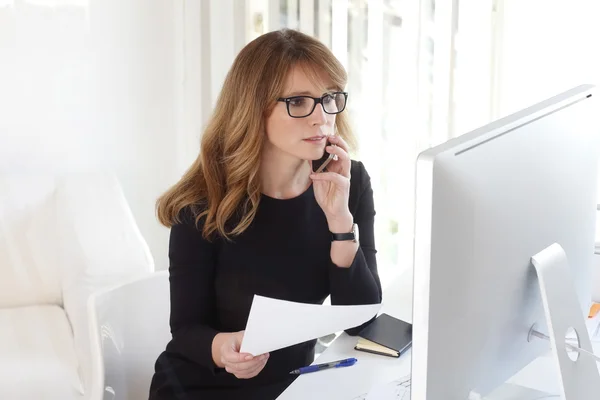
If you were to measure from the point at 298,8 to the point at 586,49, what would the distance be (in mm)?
974

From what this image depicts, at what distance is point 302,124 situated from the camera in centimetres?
139

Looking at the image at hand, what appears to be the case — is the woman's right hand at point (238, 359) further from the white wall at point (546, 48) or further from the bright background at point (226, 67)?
the white wall at point (546, 48)

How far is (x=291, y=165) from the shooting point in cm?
148

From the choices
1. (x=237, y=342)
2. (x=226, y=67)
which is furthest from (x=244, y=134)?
(x=226, y=67)

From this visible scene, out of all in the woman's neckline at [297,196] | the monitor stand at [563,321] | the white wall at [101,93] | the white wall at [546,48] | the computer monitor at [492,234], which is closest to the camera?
the computer monitor at [492,234]

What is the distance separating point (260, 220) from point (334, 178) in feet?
0.55

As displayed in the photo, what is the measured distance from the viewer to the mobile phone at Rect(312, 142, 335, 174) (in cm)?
146

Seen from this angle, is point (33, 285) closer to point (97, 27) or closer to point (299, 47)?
point (97, 27)

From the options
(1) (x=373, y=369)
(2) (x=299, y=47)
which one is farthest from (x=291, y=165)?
(1) (x=373, y=369)

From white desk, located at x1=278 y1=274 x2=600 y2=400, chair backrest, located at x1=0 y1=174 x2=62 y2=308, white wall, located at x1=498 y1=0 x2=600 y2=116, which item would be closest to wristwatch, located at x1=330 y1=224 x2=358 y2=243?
white desk, located at x1=278 y1=274 x2=600 y2=400

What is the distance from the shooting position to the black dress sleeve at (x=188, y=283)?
1.35 m

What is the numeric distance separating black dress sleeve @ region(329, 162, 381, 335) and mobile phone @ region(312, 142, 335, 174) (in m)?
0.08

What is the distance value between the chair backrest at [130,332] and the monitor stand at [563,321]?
851 mm

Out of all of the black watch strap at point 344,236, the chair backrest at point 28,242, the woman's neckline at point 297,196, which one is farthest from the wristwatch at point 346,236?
the chair backrest at point 28,242
